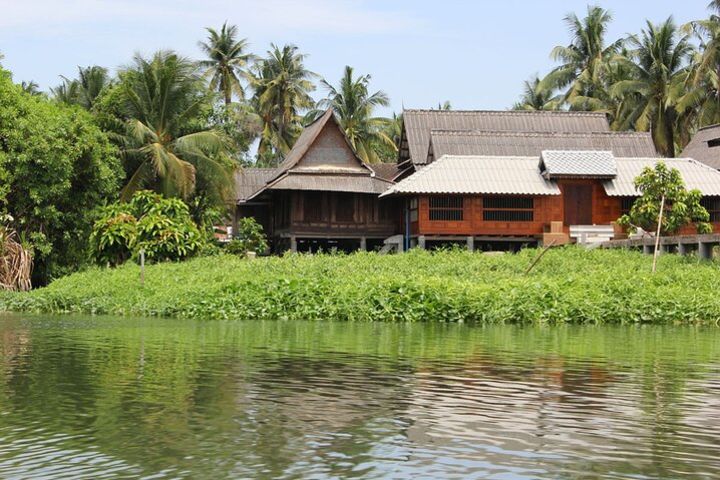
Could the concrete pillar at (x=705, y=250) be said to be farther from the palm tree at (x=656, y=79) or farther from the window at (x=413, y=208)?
the palm tree at (x=656, y=79)

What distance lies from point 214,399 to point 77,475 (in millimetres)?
3220

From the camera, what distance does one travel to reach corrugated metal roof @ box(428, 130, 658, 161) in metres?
38.2

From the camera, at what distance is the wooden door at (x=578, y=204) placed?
114ft

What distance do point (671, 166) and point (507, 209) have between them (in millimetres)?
6089

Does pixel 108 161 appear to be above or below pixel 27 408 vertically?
above

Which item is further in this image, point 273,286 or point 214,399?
point 273,286

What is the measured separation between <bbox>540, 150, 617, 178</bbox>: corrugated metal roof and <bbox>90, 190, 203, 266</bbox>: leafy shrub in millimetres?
11960

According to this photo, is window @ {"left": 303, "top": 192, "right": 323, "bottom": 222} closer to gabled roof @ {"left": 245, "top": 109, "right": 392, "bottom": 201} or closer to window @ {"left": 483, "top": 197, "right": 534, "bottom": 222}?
gabled roof @ {"left": 245, "top": 109, "right": 392, "bottom": 201}

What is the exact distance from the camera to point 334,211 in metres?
37.6

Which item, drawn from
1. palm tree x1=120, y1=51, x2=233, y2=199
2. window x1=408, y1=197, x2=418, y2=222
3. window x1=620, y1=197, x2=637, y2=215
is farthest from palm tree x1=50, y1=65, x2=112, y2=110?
window x1=620, y1=197, x2=637, y2=215

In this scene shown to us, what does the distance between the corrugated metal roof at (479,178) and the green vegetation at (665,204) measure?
4357 mm

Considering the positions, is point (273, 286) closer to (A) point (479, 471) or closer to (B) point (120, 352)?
(B) point (120, 352)

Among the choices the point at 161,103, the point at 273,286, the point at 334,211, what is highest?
the point at 161,103

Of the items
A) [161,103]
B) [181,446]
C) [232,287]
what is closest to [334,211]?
[161,103]
